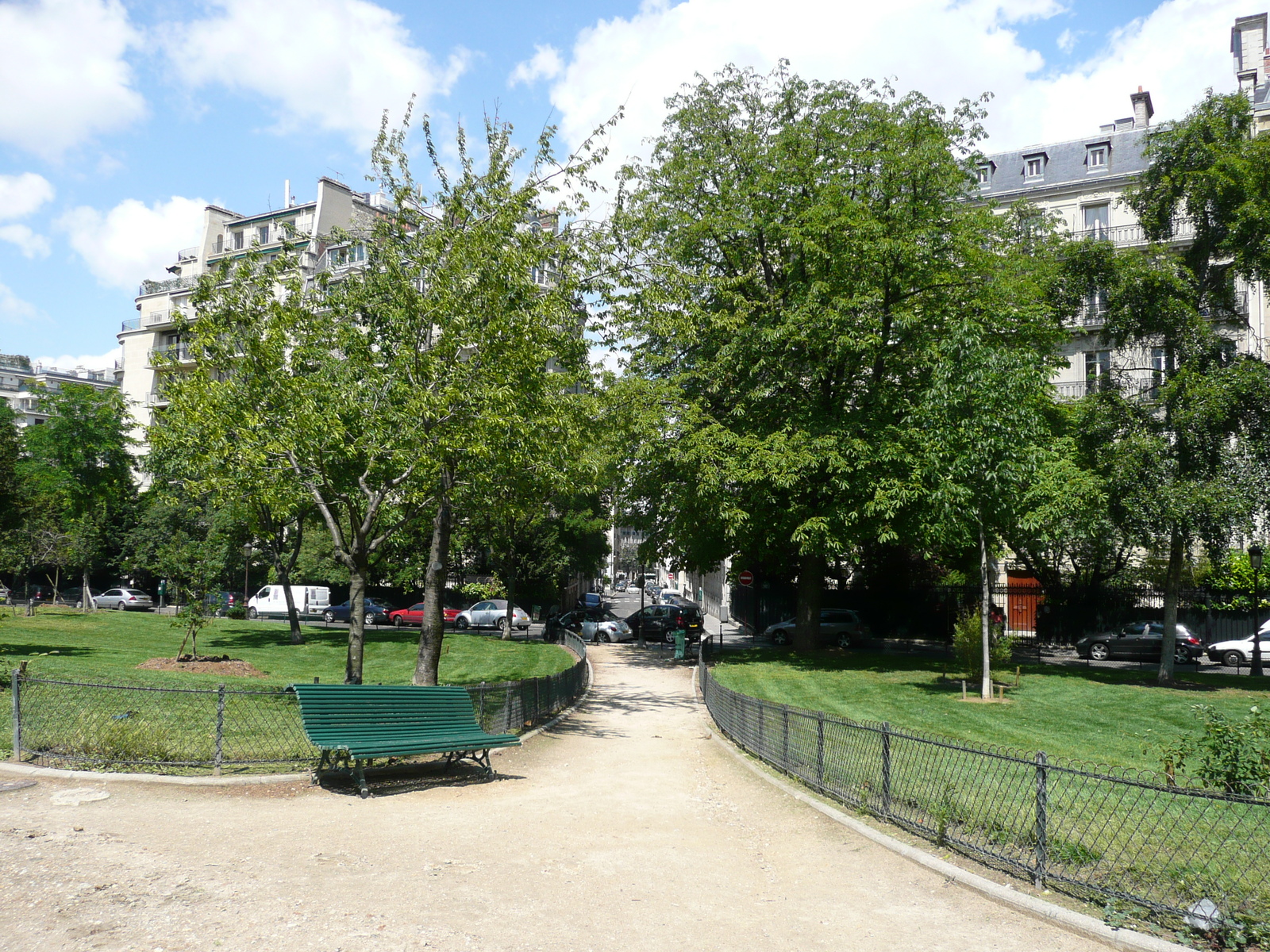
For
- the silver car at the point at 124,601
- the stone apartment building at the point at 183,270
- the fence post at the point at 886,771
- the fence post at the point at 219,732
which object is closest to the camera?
the fence post at the point at 886,771

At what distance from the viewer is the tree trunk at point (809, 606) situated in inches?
1078

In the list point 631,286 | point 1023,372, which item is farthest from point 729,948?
point 1023,372

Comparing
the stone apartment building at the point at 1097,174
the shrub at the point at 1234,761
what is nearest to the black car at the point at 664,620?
the stone apartment building at the point at 1097,174

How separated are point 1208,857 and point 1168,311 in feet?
59.7

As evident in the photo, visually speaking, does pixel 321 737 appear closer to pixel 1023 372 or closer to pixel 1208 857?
pixel 1208 857

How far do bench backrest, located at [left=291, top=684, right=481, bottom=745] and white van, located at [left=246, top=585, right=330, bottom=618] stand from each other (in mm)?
36637

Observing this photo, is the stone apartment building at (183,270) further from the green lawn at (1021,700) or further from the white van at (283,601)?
the green lawn at (1021,700)

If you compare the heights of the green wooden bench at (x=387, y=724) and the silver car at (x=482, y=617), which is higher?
the green wooden bench at (x=387, y=724)

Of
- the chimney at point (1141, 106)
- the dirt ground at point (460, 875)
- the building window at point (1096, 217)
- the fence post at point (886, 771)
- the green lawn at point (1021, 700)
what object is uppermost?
the chimney at point (1141, 106)

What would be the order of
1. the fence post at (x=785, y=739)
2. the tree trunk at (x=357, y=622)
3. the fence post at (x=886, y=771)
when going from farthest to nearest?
1. the tree trunk at (x=357, y=622)
2. the fence post at (x=785, y=739)
3. the fence post at (x=886, y=771)

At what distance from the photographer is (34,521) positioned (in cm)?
4103

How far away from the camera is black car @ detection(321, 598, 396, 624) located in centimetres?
4472

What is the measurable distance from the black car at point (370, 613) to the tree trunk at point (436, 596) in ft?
100

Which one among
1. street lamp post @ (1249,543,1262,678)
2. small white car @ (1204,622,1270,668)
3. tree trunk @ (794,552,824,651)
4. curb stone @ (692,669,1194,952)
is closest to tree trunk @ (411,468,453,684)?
curb stone @ (692,669,1194,952)
